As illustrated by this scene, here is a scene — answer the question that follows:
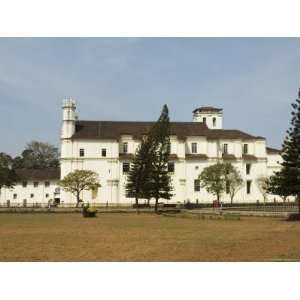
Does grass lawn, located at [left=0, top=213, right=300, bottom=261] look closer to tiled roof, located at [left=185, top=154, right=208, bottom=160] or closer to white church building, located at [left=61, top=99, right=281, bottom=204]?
white church building, located at [left=61, top=99, right=281, bottom=204]

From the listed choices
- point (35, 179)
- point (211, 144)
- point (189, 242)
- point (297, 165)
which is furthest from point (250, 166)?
point (189, 242)

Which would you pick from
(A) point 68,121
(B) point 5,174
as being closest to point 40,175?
(A) point 68,121

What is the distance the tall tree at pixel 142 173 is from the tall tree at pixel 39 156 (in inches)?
2030

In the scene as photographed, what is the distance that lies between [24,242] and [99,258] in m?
5.05

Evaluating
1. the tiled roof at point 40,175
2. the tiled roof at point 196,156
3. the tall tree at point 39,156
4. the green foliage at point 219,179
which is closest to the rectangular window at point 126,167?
the tiled roof at point 196,156

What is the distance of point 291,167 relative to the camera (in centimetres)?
3347

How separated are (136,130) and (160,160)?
25829 millimetres

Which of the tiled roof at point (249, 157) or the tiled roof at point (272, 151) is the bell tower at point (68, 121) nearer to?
the tiled roof at point (249, 157)

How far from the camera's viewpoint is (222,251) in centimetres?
1567

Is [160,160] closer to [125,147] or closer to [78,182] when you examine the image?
[78,182]

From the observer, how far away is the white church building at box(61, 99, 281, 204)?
72.9 metres

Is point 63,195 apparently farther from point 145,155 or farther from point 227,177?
point 227,177

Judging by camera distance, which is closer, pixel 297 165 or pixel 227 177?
pixel 297 165

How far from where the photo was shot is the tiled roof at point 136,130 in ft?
248
